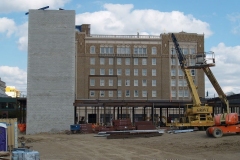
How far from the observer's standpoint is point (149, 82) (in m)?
97.2

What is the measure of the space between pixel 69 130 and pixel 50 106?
374cm

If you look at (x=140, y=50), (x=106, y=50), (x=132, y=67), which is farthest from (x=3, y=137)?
(x=132, y=67)

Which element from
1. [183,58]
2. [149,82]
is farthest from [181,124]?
[149,82]

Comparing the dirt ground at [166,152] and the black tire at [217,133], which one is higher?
the black tire at [217,133]

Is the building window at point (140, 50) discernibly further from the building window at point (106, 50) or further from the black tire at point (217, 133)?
the black tire at point (217, 133)

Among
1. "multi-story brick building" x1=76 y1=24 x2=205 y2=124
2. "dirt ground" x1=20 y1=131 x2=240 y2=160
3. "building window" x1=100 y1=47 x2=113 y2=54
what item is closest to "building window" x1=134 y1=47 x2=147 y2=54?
"multi-story brick building" x1=76 y1=24 x2=205 y2=124

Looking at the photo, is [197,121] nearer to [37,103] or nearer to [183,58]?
[183,58]

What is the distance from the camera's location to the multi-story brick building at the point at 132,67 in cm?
9481

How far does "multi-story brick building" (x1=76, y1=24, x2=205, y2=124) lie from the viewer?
311ft

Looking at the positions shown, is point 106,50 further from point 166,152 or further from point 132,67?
point 166,152

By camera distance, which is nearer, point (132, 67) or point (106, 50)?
point (106, 50)

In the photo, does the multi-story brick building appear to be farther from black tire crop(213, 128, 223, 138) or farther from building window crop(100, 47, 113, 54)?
black tire crop(213, 128, 223, 138)

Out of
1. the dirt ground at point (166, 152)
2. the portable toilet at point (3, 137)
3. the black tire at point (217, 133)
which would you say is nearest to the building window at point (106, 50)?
the black tire at point (217, 133)

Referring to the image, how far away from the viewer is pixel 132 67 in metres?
97.6
